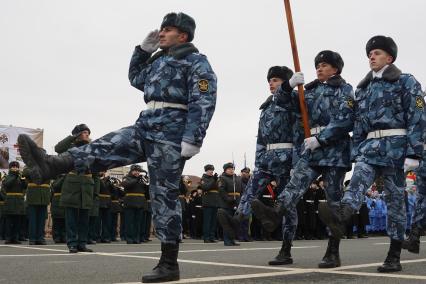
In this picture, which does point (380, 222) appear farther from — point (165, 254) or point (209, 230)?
point (165, 254)

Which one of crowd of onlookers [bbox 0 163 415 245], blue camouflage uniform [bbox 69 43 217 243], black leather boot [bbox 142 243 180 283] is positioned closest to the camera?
black leather boot [bbox 142 243 180 283]

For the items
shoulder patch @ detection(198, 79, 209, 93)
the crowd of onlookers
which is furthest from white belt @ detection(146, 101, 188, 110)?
the crowd of onlookers

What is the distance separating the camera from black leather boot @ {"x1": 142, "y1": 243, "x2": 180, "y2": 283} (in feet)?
15.3

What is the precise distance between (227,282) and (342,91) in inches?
111

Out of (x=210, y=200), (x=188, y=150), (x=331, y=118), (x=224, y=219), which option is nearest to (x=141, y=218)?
(x=210, y=200)

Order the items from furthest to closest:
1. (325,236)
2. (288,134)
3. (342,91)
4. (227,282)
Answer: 1. (325,236)
2. (288,134)
3. (342,91)
4. (227,282)

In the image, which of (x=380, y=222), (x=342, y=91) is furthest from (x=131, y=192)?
(x=380, y=222)

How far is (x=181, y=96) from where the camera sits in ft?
16.2

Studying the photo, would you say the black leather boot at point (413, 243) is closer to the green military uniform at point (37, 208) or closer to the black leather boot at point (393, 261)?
the black leather boot at point (393, 261)

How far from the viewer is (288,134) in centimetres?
705

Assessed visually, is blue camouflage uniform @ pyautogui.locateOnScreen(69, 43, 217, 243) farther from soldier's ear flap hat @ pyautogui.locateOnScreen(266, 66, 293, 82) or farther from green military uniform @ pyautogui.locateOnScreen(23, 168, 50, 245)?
green military uniform @ pyautogui.locateOnScreen(23, 168, 50, 245)

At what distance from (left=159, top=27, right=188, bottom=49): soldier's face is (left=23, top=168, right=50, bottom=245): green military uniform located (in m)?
8.08

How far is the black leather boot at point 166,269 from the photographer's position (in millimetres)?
4672

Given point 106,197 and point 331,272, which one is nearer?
point 331,272
